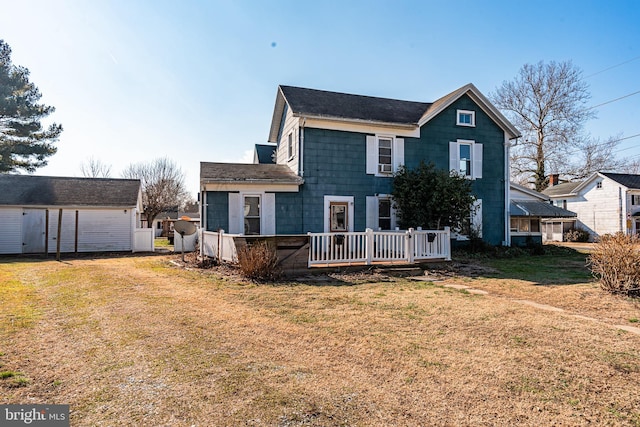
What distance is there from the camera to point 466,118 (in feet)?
53.7

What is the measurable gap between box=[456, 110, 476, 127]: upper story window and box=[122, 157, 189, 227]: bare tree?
3045 cm

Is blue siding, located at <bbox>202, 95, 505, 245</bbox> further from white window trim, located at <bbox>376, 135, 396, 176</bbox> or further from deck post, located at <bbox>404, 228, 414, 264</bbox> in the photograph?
deck post, located at <bbox>404, 228, 414, 264</bbox>

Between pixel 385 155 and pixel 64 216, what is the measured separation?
693 inches

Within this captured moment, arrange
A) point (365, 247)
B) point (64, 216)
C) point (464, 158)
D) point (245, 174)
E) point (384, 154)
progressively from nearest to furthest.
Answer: point (365, 247) < point (245, 174) < point (384, 154) < point (464, 158) < point (64, 216)

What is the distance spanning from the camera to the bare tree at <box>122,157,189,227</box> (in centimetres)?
3509

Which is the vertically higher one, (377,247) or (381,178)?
(381,178)

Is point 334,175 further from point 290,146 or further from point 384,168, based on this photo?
point 290,146

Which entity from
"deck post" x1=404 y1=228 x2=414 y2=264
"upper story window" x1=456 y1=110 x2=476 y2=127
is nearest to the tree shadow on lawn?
"deck post" x1=404 y1=228 x2=414 y2=264

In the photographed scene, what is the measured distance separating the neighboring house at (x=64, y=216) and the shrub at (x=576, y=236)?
34175 millimetres

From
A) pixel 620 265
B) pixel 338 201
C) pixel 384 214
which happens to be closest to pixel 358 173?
pixel 338 201

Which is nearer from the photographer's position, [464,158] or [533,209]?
[464,158]

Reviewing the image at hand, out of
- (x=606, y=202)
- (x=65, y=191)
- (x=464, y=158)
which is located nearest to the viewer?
(x=464, y=158)

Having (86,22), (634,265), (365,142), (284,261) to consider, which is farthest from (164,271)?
(634,265)

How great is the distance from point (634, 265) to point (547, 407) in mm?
6409
